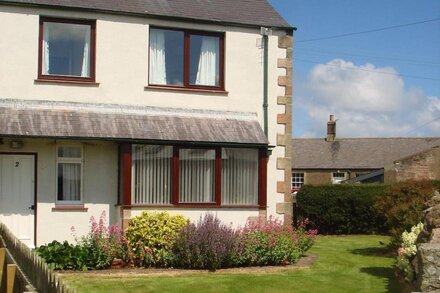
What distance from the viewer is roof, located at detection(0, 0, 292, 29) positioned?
1698 centimetres

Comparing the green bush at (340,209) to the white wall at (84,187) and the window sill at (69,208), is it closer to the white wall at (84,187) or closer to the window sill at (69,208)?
the white wall at (84,187)

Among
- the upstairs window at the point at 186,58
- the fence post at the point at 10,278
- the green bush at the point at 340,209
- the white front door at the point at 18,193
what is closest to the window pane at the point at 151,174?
the upstairs window at the point at 186,58

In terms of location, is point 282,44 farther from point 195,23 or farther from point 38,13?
point 38,13

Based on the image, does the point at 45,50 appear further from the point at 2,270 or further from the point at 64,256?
the point at 2,270

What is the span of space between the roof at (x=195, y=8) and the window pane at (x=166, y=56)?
0.55 metres

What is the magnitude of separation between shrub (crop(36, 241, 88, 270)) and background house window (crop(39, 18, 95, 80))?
441 centimetres

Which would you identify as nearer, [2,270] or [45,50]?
[2,270]

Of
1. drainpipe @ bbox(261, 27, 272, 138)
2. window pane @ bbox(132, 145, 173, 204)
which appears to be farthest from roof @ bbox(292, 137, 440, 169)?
window pane @ bbox(132, 145, 173, 204)

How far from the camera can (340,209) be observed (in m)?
25.6

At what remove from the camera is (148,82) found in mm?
17594

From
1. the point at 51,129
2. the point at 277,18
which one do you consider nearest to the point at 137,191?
the point at 51,129

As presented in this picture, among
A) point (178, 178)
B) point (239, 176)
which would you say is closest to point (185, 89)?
point (178, 178)

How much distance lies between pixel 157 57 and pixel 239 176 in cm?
374

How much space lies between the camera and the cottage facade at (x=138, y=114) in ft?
54.0
